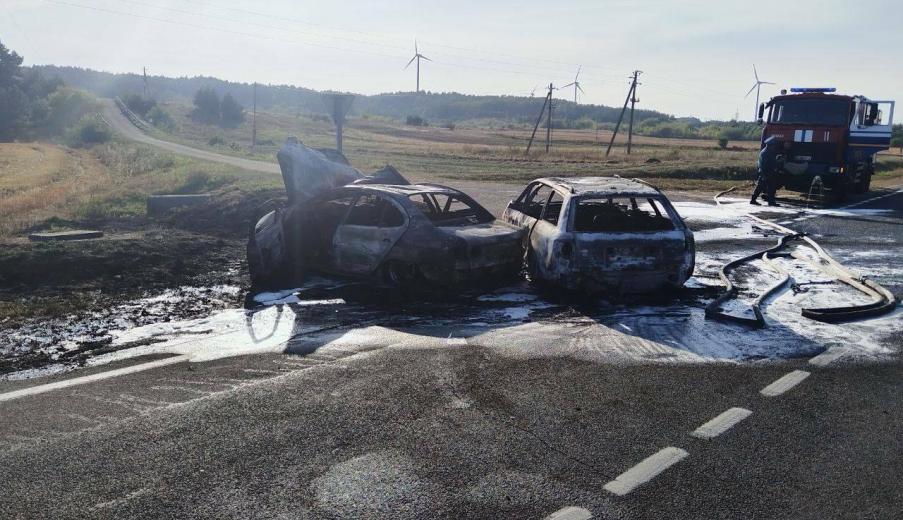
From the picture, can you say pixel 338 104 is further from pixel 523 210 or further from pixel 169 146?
pixel 169 146

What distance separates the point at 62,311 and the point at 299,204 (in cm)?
334

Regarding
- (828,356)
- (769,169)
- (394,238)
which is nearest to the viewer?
(828,356)

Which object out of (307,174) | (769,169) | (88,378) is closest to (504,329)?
(88,378)

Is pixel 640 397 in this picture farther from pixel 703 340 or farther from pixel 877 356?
pixel 877 356

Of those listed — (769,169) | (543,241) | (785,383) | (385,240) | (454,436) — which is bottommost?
(454,436)

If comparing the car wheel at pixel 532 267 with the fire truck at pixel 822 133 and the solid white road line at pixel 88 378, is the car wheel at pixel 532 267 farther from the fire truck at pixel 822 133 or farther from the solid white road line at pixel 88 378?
the fire truck at pixel 822 133

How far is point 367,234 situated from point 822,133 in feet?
53.8

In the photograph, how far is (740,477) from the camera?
4.50 m

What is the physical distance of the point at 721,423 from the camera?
17.4 ft

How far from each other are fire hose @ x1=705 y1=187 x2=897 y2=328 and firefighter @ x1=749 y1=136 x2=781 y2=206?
25.9ft

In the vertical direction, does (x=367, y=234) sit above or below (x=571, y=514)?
above

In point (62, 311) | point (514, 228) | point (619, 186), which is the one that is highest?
point (619, 186)

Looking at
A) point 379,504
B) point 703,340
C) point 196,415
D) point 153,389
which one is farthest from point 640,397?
point 153,389

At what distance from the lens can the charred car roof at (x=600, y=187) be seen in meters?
9.37
